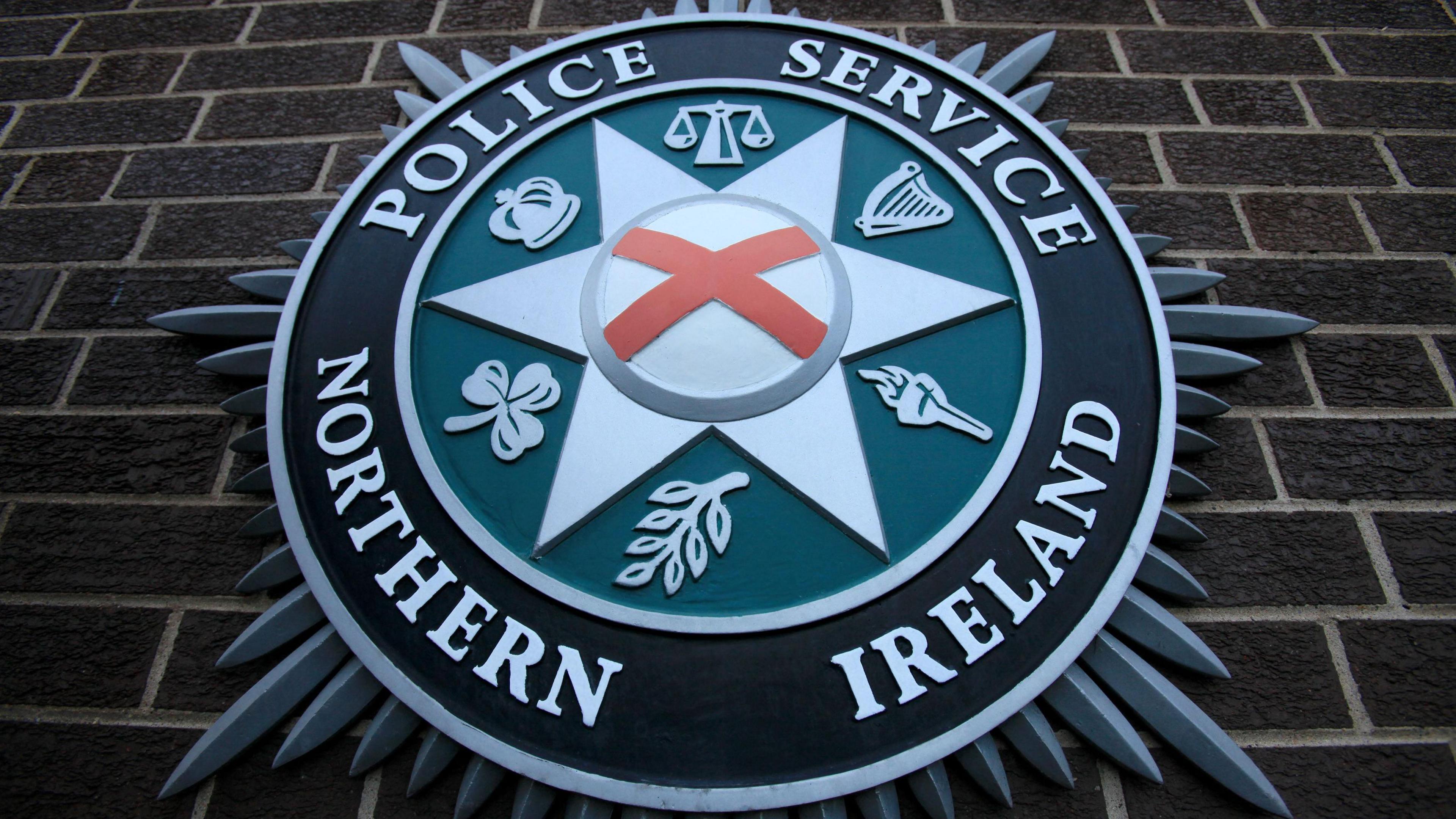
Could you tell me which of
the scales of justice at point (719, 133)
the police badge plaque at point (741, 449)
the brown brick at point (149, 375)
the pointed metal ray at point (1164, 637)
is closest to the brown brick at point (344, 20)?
the police badge plaque at point (741, 449)

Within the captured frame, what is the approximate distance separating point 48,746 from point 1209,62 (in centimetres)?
261

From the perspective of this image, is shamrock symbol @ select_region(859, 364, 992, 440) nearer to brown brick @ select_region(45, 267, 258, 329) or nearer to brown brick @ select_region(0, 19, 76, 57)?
brown brick @ select_region(45, 267, 258, 329)

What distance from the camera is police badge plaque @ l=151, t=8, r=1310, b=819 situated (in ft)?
3.75

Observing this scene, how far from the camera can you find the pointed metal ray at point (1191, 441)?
134cm

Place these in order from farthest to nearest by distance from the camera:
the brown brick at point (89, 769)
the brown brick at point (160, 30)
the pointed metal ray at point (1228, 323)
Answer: the brown brick at point (160, 30), the pointed metal ray at point (1228, 323), the brown brick at point (89, 769)

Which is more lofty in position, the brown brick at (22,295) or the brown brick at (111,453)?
the brown brick at (22,295)

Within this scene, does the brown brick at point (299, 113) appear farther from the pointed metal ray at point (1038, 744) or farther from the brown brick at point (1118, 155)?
the pointed metal ray at point (1038, 744)

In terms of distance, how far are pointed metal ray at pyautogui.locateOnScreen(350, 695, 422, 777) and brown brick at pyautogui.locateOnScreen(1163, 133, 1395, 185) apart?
178cm

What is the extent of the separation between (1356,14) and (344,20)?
2.44m

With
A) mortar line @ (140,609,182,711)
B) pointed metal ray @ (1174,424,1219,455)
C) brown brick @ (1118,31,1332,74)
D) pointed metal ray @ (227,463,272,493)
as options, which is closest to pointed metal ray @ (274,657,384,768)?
mortar line @ (140,609,182,711)

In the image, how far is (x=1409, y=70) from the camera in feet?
5.94

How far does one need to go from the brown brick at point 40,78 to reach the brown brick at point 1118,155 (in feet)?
7.77

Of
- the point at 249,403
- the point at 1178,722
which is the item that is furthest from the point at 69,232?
the point at 1178,722

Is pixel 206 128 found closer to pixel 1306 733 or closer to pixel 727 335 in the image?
pixel 727 335
